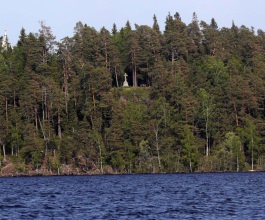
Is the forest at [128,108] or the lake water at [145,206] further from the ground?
the forest at [128,108]

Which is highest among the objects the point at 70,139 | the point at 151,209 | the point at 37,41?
the point at 37,41

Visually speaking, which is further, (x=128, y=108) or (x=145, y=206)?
(x=128, y=108)

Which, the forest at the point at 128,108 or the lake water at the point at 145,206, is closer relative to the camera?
the lake water at the point at 145,206

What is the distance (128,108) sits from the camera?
464ft

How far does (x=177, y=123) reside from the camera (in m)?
133

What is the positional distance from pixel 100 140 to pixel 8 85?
29912mm

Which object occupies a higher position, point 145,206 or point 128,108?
point 128,108

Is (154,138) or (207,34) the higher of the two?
(207,34)

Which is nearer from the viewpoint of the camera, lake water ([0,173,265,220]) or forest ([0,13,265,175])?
lake water ([0,173,265,220])

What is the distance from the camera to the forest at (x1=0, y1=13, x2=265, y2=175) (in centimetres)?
12637

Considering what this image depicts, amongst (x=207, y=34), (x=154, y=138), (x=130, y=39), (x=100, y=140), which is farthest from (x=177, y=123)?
(x=207, y=34)

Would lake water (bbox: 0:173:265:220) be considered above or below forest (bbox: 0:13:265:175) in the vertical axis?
below

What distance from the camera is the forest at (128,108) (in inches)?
4975

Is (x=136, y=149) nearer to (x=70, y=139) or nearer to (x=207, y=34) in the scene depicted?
(x=70, y=139)
